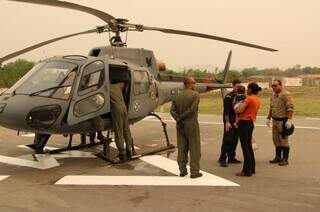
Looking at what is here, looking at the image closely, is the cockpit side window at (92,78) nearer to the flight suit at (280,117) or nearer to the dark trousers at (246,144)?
the dark trousers at (246,144)

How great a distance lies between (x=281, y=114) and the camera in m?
9.61

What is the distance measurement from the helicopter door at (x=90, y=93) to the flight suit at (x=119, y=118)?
0.21 metres

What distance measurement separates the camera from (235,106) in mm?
8820

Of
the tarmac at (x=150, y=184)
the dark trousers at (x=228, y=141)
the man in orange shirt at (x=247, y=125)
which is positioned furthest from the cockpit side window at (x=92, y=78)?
the man in orange shirt at (x=247, y=125)

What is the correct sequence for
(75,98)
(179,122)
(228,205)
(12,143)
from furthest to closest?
1. (12,143)
2. (75,98)
3. (179,122)
4. (228,205)

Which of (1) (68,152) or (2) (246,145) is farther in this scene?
(1) (68,152)

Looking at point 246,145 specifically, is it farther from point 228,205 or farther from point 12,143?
point 12,143

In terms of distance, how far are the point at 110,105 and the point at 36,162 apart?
6.65 ft

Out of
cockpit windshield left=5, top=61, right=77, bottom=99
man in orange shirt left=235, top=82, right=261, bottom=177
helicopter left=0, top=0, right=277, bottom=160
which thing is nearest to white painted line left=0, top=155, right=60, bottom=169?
helicopter left=0, top=0, right=277, bottom=160

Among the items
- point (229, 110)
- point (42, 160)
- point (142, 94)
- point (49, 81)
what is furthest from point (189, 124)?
point (42, 160)

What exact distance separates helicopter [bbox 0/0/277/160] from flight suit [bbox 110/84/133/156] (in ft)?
0.64

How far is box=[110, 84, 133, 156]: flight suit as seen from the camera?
9.87m

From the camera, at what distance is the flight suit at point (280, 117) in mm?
9469

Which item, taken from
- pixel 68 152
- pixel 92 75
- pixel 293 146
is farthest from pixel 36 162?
pixel 293 146
